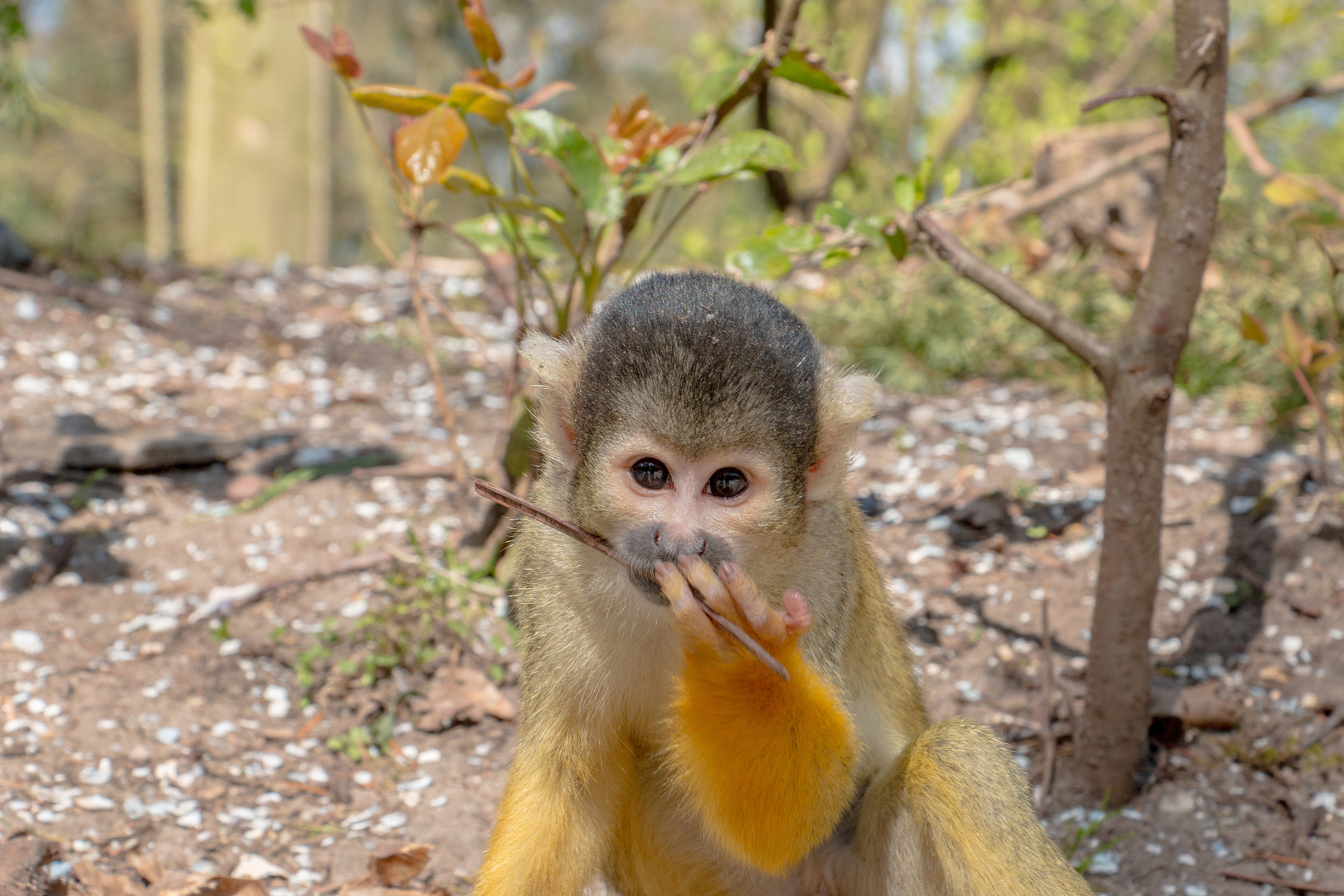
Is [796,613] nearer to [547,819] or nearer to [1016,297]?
[547,819]

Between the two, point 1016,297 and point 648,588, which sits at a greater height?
point 1016,297

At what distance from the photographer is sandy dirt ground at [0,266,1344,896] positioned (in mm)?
2473

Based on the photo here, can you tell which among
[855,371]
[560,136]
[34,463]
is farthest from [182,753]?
[855,371]

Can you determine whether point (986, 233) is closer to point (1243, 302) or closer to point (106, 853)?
point (1243, 302)

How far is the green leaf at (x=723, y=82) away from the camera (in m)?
2.65

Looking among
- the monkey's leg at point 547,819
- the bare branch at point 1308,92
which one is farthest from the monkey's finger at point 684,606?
the bare branch at point 1308,92

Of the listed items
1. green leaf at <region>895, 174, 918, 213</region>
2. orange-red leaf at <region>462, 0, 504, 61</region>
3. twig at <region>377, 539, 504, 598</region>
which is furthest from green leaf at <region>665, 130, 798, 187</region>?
twig at <region>377, 539, 504, 598</region>

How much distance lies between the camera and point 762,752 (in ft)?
5.44

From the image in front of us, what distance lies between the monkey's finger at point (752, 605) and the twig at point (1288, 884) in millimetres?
1496

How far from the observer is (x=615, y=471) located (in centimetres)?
168

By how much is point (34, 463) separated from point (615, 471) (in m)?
2.76

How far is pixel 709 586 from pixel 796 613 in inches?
5.4

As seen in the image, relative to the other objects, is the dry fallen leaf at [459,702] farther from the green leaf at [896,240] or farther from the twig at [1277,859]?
the twig at [1277,859]

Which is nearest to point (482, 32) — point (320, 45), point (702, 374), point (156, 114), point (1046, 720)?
point (320, 45)
